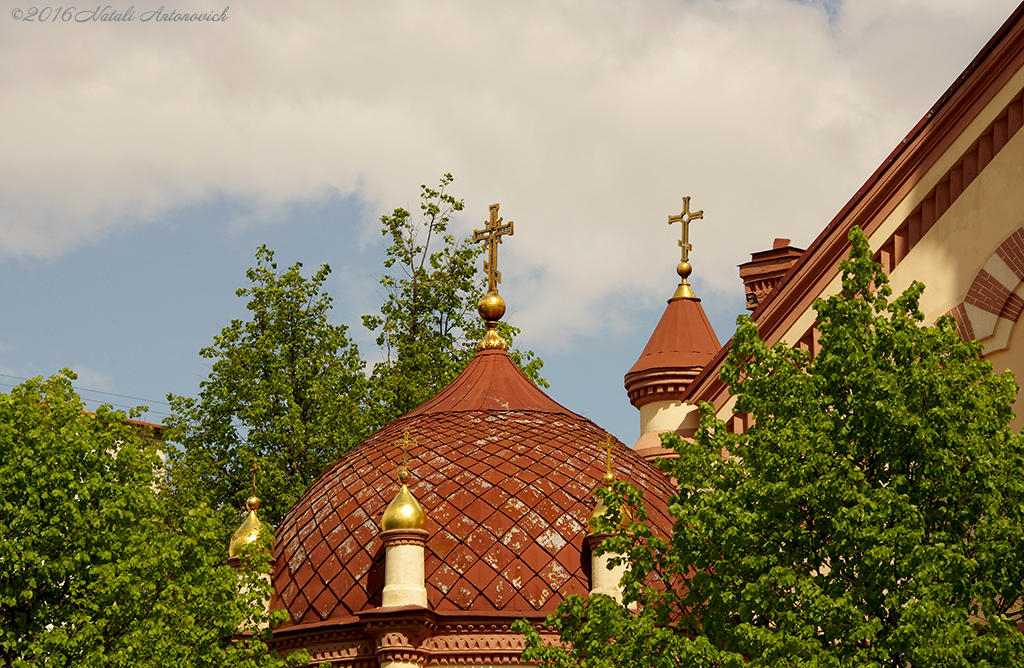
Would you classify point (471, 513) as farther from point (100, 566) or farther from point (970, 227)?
point (970, 227)

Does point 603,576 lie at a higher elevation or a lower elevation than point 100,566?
lower

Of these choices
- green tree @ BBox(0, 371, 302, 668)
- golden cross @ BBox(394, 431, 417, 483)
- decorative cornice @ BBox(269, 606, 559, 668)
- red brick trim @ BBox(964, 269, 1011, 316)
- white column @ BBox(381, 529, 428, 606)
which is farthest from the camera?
golden cross @ BBox(394, 431, 417, 483)

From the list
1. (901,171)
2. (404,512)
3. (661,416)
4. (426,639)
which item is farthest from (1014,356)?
(661,416)

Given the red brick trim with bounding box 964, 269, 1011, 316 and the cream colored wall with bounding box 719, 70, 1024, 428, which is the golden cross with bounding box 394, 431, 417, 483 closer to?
the cream colored wall with bounding box 719, 70, 1024, 428

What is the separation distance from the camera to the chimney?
3038 centimetres

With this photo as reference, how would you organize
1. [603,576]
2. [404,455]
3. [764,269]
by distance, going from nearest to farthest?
1. [603,576]
2. [404,455]
3. [764,269]

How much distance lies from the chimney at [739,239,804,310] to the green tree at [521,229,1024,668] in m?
18.2

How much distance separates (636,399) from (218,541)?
40.9ft

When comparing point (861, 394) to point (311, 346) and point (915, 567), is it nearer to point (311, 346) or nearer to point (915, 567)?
point (915, 567)

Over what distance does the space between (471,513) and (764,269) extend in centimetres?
1442

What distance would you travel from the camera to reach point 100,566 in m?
17.0

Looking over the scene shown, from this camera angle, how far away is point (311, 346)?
30094 millimetres

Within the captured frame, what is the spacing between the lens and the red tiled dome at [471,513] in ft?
57.4

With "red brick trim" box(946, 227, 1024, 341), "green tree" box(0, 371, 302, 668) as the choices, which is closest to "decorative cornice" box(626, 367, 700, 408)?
"green tree" box(0, 371, 302, 668)
